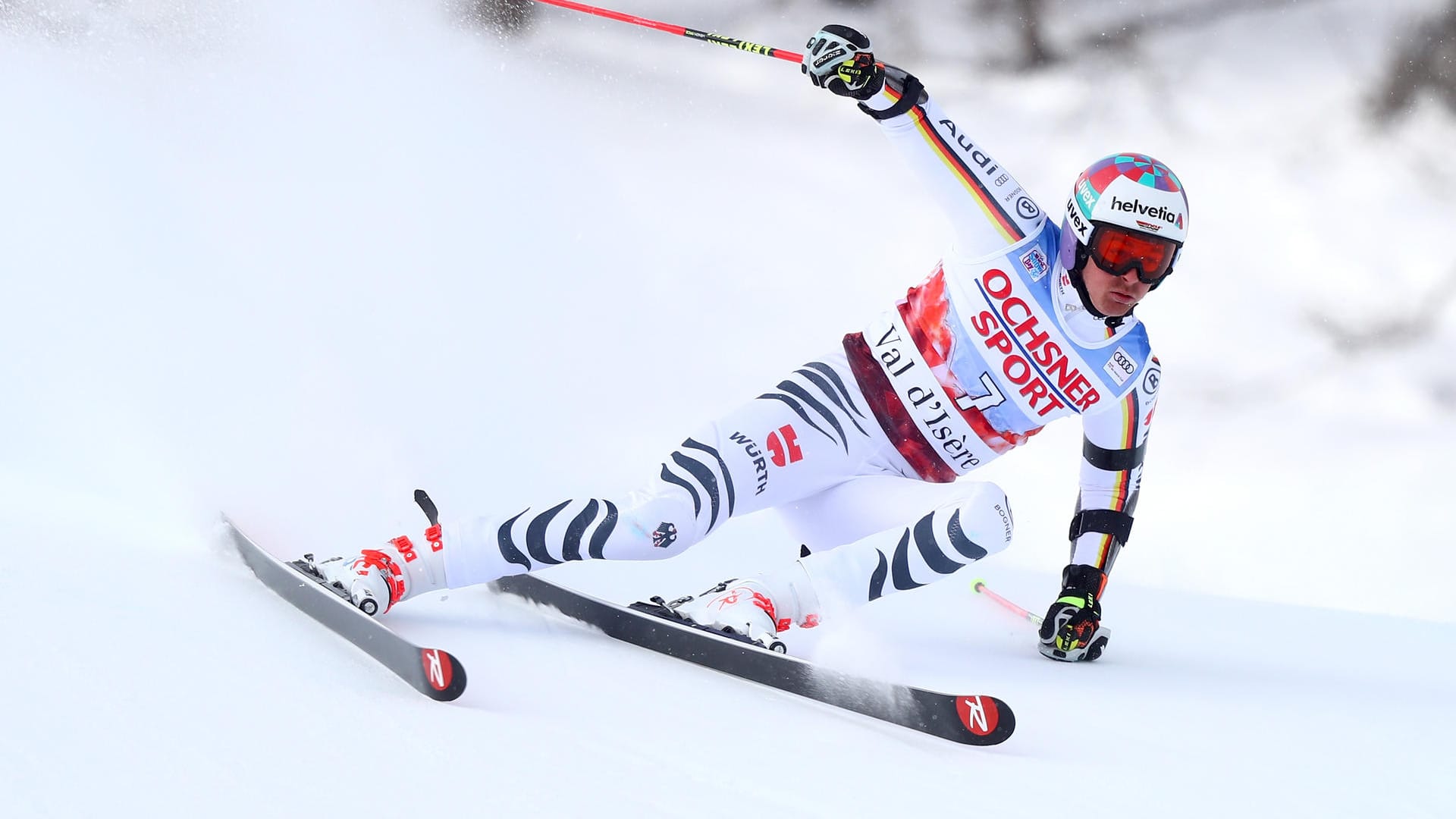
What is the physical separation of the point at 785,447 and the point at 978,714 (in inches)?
35.4

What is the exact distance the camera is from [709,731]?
1875mm

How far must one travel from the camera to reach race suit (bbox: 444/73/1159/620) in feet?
8.16

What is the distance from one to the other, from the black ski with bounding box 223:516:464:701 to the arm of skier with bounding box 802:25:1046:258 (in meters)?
1.42

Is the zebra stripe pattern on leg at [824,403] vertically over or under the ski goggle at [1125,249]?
under

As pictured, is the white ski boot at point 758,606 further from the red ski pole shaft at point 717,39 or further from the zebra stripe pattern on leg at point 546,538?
the red ski pole shaft at point 717,39

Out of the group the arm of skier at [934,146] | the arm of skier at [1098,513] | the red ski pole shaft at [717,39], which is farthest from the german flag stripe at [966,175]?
the arm of skier at [1098,513]

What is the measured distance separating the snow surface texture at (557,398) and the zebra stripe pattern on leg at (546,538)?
16 centimetres

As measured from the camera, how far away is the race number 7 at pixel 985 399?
2.67 metres

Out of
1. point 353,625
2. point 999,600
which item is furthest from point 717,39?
point 999,600

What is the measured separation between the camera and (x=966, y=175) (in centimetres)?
262

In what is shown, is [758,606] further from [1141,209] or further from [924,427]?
[1141,209]

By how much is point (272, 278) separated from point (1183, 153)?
5272 mm

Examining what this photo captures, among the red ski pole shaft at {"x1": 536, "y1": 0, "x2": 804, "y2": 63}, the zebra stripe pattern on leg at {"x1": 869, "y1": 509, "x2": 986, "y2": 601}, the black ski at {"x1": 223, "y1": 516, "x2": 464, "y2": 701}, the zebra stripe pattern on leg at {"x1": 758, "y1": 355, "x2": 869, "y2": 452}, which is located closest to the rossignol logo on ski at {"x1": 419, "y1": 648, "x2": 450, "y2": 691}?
the black ski at {"x1": 223, "y1": 516, "x2": 464, "y2": 701}

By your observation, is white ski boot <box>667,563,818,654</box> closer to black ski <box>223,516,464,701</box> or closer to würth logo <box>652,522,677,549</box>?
würth logo <box>652,522,677,549</box>
